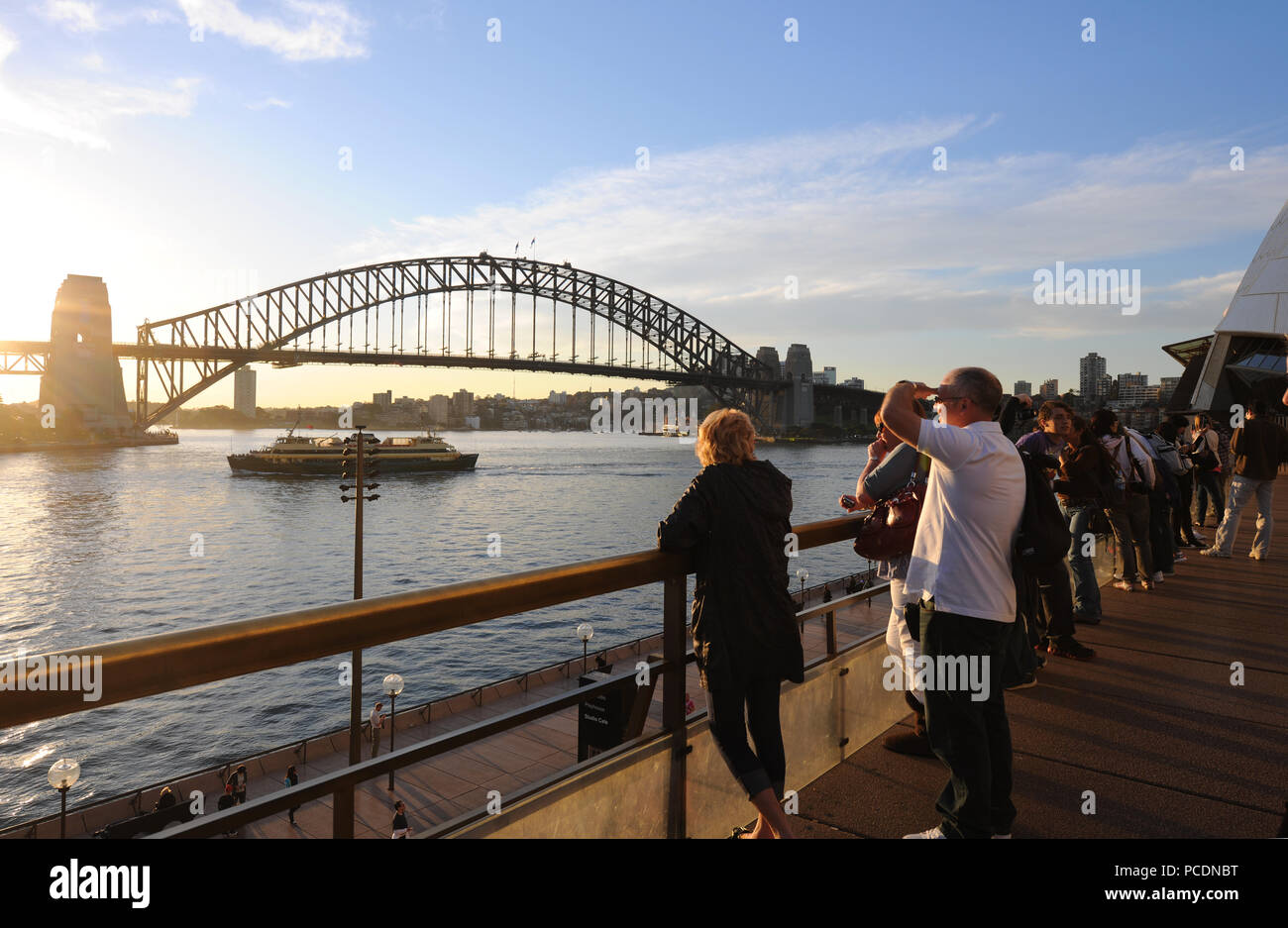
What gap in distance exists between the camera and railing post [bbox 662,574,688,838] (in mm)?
2270

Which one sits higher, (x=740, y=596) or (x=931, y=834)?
(x=740, y=596)

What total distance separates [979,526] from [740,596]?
71 centimetres

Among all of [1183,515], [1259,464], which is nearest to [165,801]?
[1183,515]

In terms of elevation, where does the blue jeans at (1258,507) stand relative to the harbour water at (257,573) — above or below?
above

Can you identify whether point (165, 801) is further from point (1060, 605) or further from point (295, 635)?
point (295, 635)

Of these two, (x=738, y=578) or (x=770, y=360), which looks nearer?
(x=738, y=578)

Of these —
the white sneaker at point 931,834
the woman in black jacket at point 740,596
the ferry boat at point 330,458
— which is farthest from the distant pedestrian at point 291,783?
the ferry boat at point 330,458

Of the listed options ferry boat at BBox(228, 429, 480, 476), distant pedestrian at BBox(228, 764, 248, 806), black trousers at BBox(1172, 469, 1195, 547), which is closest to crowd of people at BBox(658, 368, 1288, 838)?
black trousers at BBox(1172, 469, 1195, 547)

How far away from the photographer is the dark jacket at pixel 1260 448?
741cm

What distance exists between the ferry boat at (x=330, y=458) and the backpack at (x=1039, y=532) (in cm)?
7857

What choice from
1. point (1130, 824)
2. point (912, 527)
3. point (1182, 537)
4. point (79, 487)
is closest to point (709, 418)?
point (912, 527)

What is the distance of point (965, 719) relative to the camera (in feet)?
7.22

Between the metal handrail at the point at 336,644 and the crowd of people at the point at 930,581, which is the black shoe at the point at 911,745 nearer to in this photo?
the crowd of people at the point at 930,581
